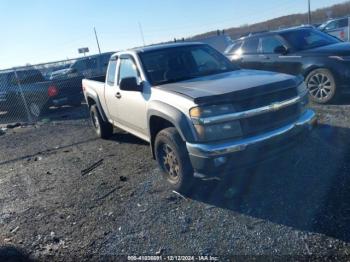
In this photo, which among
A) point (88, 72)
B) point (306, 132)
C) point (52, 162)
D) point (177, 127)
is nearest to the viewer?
point (177, 127)

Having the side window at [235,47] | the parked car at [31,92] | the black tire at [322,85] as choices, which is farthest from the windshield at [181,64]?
the parked car at [31,92]

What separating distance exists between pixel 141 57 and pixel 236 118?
224cm

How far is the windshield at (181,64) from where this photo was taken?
4832 millimetres

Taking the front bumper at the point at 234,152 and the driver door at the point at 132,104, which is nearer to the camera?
the front bumper at the point at 234,152

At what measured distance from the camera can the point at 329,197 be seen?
3.58 metres

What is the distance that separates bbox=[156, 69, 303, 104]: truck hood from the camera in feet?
11.8

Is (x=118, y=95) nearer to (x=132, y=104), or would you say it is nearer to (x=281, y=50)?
(x=132, y=104)

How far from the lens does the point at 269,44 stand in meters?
8.30

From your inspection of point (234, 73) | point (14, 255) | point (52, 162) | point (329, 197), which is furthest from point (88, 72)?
point (329, 197)

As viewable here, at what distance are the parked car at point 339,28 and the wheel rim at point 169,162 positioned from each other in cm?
1571

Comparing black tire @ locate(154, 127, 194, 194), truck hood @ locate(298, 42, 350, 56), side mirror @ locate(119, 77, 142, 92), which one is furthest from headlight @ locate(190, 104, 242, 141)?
truck hood @ locate(298, 42, 350, 56)

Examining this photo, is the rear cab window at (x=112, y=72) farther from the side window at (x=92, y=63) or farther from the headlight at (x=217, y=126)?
the side window at (x=92, y=63)

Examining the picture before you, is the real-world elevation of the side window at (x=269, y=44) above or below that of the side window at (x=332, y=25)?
above

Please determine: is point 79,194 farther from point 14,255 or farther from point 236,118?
point 236,118
